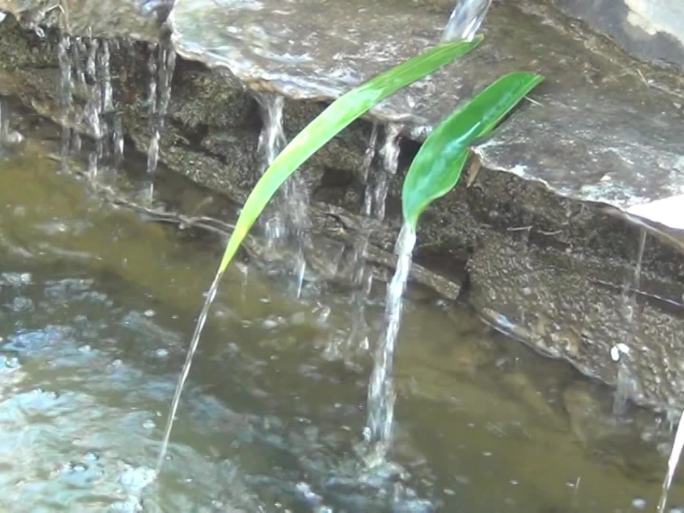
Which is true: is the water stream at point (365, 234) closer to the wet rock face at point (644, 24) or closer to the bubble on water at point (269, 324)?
the bubble on water at point (269, 324)

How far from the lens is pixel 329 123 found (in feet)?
5.99

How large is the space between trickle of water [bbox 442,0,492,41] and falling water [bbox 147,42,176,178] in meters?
0.72

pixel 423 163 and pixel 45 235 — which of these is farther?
pixel 45 235

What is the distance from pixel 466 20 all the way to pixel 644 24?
0.35 m

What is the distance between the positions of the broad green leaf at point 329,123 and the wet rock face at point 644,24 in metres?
0.36

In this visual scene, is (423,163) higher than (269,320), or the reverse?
(423,163)

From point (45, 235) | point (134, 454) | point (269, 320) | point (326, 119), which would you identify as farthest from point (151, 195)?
point (326, 119)

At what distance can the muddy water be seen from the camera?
81.7 inches

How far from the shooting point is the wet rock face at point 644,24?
6.89 ft

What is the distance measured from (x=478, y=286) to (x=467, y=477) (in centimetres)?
51

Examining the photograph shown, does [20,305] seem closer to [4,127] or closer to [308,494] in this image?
[4,127]

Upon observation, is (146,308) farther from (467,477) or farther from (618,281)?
(618,281)

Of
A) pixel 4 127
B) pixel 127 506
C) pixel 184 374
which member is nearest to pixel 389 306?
pixel 184 374

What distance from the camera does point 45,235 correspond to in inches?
110
